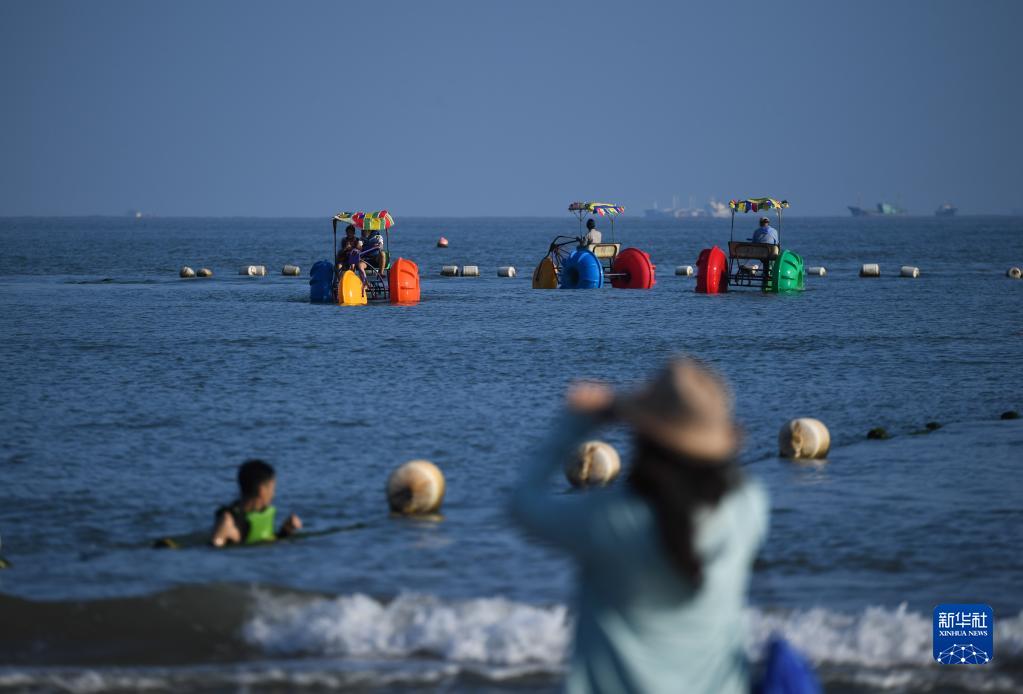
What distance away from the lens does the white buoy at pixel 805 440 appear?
566 inches

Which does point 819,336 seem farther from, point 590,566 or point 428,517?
point 590,566

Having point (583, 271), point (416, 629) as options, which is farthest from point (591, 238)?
point (416, 629)

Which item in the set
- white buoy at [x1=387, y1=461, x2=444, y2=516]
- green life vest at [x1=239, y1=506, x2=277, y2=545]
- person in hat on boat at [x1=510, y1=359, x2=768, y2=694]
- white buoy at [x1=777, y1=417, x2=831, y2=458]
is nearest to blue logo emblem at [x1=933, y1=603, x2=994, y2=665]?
person in hat on boat at [x1=510, y1=359, x2=768, y2=694]

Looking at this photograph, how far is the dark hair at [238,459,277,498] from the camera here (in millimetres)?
9922

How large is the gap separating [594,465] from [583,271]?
32208 mm

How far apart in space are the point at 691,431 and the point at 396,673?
464 centimetres

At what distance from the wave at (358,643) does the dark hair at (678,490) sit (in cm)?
391

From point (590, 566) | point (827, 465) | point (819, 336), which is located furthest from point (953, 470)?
point (819, 336)

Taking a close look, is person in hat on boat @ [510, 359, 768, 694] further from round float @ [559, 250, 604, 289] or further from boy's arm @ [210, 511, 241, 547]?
round float @ [559, 250, 604, 289]

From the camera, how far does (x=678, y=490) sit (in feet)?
12.2

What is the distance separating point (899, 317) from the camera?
1404 inches

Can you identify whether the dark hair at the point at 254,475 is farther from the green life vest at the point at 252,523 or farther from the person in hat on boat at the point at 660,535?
the person in hat on boat at the point at 660,535

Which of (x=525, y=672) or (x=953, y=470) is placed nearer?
(x=525, y=672)

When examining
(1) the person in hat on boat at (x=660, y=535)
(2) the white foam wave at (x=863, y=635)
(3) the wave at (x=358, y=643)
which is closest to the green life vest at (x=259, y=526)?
(3) the wave at (x=358, y=643)
